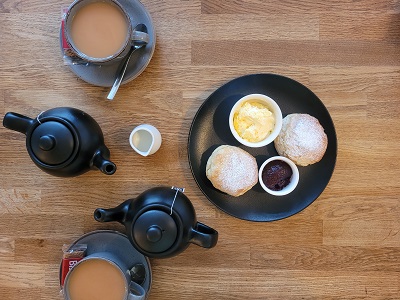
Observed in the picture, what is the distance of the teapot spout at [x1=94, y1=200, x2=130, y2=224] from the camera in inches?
41.8

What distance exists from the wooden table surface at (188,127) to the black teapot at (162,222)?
0.64 feet

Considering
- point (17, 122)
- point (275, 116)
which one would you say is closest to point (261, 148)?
point (275, 116)

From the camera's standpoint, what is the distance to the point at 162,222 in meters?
1.04

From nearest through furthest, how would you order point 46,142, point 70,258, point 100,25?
point 46,142
point 100,25
point 70,258

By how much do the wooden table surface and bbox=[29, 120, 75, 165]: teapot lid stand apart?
22 cm

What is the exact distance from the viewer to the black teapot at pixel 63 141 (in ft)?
3.48

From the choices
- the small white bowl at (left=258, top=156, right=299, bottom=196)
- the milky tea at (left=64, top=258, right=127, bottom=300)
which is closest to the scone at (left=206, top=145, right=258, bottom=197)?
the small white bowl at (left=258, top=156, right=299, bottom=196)

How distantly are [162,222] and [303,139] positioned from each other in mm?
407

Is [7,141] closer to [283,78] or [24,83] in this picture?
[24,83]

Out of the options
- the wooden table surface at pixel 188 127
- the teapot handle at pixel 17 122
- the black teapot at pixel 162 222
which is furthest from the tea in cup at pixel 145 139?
the teapot handle at pixel 17 122

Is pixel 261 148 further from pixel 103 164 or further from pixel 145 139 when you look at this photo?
pixel 103 164

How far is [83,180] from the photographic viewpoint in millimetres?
1295

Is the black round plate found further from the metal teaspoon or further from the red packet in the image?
the red packet

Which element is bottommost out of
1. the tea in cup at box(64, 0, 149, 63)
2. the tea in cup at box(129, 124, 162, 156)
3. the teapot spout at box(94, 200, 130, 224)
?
the teapot spout at box(94, 200, 130, 224)
